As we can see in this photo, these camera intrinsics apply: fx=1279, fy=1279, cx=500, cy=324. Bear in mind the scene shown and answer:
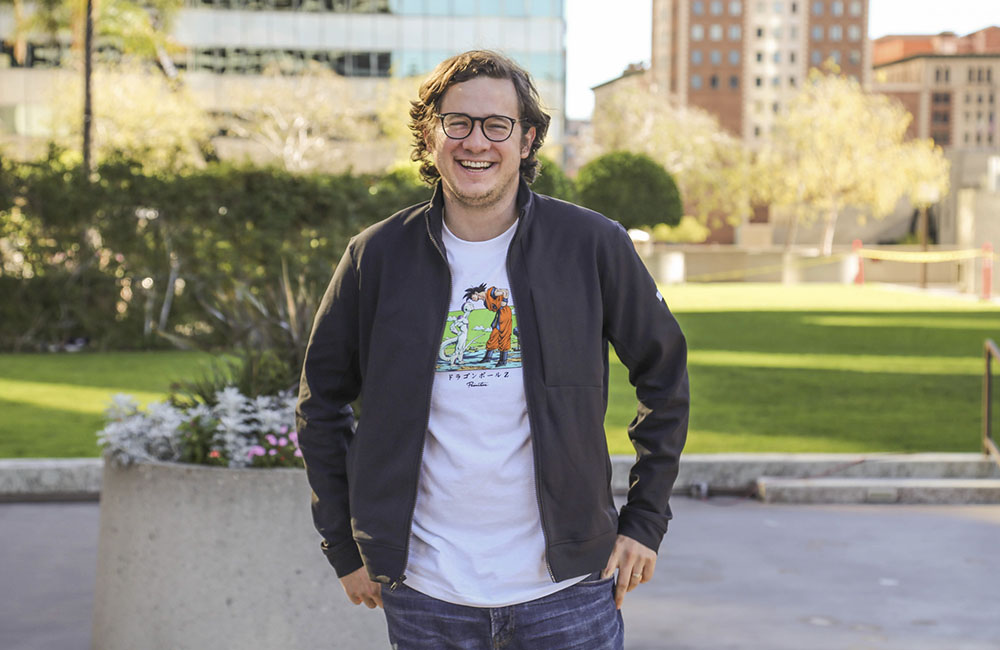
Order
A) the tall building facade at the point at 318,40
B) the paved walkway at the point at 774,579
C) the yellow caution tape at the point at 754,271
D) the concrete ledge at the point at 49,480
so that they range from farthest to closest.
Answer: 1. the tall building facade at the point at 318,40
2. the yellow caution tape at the point at 754,271
3. the concrete ledge at the point at 49,480
4. the paved walkway at the point at 774,579

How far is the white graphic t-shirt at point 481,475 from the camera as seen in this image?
94.7 inches

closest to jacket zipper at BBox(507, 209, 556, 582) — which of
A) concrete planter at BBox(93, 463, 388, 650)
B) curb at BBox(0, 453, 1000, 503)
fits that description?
concrete planter at BBox(93, 463, 388, 650)

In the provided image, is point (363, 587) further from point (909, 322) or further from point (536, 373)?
point (909, 322)

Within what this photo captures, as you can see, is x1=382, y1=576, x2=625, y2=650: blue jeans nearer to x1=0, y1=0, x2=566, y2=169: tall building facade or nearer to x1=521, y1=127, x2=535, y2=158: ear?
x1=521, y1=127, x2=535, y2=158: ear

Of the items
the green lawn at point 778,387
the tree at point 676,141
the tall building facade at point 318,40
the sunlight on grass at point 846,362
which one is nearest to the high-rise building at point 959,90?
the tree at point 676,141

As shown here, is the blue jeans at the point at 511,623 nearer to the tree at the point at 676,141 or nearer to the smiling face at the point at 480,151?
the smiling face at the point at 480,151

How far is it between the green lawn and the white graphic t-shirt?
3148 millimetres

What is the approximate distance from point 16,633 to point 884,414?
778cm

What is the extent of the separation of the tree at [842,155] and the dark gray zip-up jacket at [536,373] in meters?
63.2

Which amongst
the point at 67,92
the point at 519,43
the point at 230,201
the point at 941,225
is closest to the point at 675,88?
the point at 941,225

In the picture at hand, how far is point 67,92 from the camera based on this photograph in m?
50.1

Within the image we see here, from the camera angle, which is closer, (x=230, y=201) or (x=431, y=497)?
(x=431, y=497)

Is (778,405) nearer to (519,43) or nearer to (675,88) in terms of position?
(519,43)

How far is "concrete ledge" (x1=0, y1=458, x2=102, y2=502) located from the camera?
758cm
